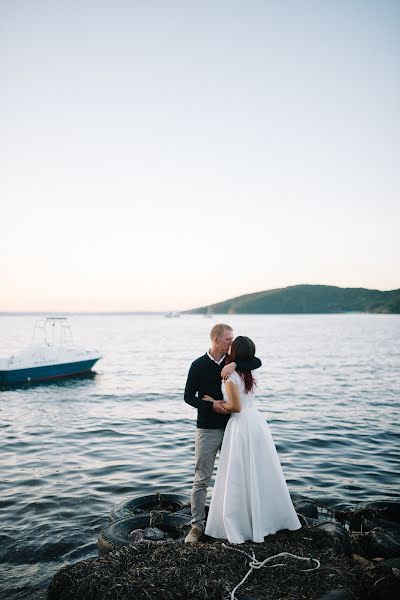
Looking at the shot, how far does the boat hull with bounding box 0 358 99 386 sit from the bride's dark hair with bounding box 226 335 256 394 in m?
26.9

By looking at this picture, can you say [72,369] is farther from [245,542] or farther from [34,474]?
[245,542]

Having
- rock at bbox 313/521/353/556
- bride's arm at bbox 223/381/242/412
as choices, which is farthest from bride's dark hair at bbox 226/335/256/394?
rock at bbox 313/521/353/556

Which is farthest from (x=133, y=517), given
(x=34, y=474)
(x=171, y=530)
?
(x=34, y=474)

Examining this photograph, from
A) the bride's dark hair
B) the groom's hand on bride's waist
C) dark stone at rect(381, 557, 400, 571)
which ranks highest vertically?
the bride's dark hair

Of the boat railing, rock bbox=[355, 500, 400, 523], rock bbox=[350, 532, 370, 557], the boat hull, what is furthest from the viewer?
the boat railing

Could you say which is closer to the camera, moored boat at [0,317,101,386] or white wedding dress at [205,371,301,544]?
white wedding dress at [205,371,301,544]

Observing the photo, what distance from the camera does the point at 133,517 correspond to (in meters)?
7.39

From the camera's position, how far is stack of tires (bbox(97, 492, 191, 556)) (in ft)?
22.1

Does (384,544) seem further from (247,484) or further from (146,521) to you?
(146,521)

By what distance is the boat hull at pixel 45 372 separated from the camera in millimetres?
29438

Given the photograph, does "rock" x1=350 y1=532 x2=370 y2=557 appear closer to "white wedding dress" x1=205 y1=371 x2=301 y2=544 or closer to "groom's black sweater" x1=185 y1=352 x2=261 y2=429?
"white wedding dress" x1=205 y1=371 x2=301 y2=544

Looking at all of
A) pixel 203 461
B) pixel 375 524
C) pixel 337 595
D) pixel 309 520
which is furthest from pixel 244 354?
pixel 375 524

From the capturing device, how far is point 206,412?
239 inches

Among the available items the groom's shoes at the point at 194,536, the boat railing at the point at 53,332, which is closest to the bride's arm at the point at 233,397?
the groom's shoes at the point at 194,536
